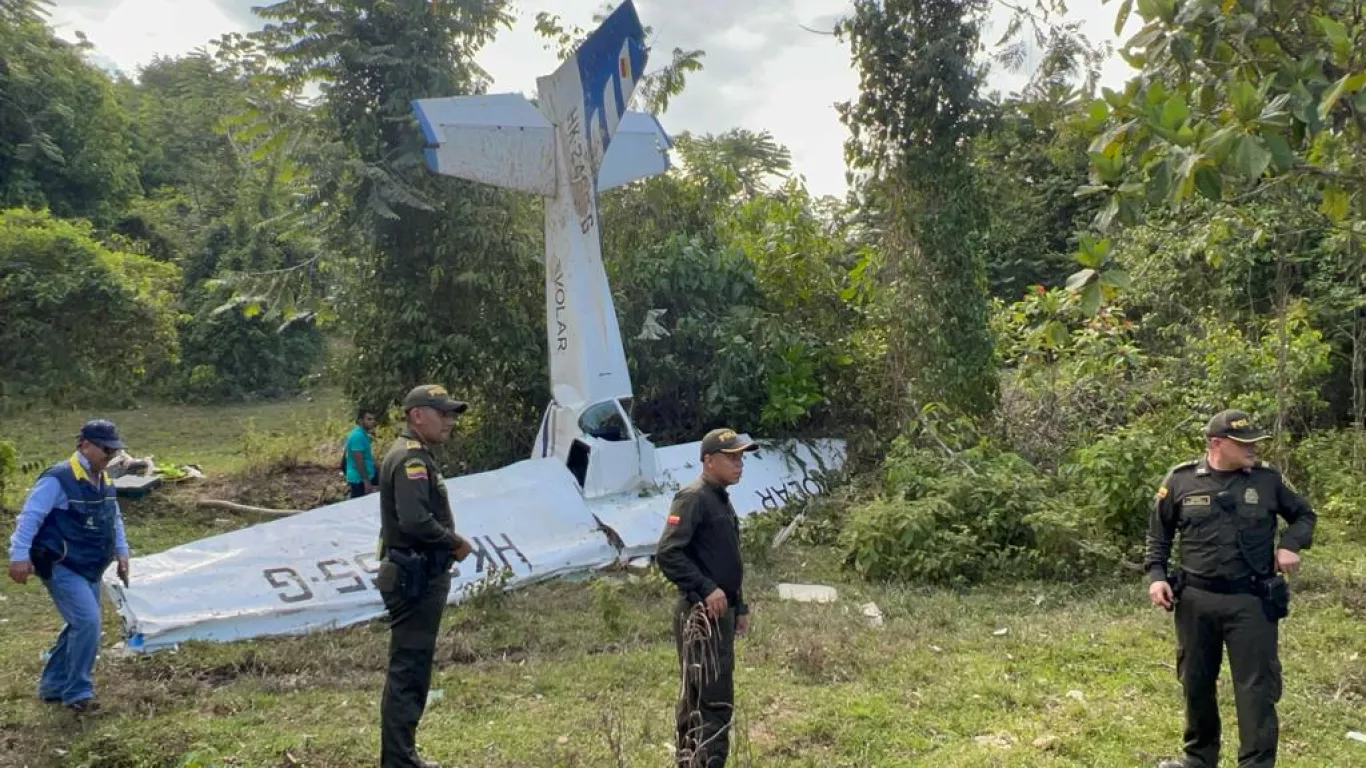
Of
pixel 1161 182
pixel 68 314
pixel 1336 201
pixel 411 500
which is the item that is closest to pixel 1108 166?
pixel 1161 182

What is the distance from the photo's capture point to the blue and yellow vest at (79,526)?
207 inches

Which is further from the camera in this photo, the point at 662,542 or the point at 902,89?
the point at 902,89

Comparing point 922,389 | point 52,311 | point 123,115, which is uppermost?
point 123,115

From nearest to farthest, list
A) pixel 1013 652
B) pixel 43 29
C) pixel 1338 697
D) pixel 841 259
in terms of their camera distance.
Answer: pixel 1338 697 < pixel 1013 652 < pixel 841 259 < pixel 43 29

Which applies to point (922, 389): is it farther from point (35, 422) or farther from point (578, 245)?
point (35, 422)

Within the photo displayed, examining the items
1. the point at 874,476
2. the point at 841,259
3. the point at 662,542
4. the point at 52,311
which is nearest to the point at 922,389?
the point at 874,476

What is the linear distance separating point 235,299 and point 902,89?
27.5 feet

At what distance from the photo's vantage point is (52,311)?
41.1 feet

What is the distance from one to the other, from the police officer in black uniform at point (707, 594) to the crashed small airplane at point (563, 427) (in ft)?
12.2

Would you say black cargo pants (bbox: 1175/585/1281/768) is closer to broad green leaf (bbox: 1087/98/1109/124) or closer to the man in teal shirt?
broad green leaf (bbox: 1087/98/1109/124)

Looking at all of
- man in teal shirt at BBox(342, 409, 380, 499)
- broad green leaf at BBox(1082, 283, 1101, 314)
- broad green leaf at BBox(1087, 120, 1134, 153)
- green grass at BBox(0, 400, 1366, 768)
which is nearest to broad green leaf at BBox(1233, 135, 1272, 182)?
broad green leaf at BBox(1087, 120, 1134, 153)

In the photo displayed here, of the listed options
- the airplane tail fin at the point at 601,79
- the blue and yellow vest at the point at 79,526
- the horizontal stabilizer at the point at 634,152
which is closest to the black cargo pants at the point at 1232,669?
the blue and yellow vest at the point at 79,526

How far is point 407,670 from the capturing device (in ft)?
14.4

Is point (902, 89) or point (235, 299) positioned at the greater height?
point (902, 89)
